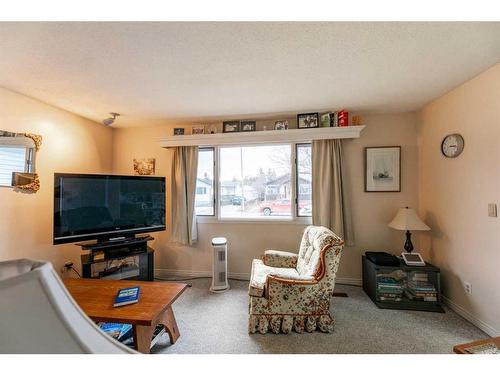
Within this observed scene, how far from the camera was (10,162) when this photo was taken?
218 cm

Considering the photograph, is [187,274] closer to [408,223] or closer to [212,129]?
[212,129]

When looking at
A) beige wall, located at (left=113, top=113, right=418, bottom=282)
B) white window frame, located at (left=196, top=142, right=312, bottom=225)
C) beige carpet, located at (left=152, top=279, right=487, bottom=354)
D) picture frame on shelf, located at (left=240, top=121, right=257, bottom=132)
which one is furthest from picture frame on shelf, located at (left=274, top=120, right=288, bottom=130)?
beige carpet, located at (left=152, top=279, right=487, bottom=354)

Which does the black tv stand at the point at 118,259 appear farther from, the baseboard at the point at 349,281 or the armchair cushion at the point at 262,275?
the baseboard at the point at 349,281

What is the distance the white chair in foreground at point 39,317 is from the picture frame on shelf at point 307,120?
115 inches

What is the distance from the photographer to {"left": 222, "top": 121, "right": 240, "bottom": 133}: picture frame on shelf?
308 centimetres

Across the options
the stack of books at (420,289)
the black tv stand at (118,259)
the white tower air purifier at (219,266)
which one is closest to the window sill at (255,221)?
the white tower air purifier at (219,266)

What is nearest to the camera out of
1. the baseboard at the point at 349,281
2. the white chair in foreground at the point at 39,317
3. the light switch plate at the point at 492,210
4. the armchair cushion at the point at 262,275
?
the white chair in foreground at the point at 39,317

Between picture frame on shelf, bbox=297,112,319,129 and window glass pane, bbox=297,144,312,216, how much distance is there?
1.01 ft

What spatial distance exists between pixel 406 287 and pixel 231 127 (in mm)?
2942

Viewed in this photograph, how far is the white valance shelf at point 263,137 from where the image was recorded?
2758 millimetres

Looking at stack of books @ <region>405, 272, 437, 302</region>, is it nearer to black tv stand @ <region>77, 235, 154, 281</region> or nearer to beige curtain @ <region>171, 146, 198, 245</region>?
beige curtain @ <region>171, 146, 198, 245</region>
